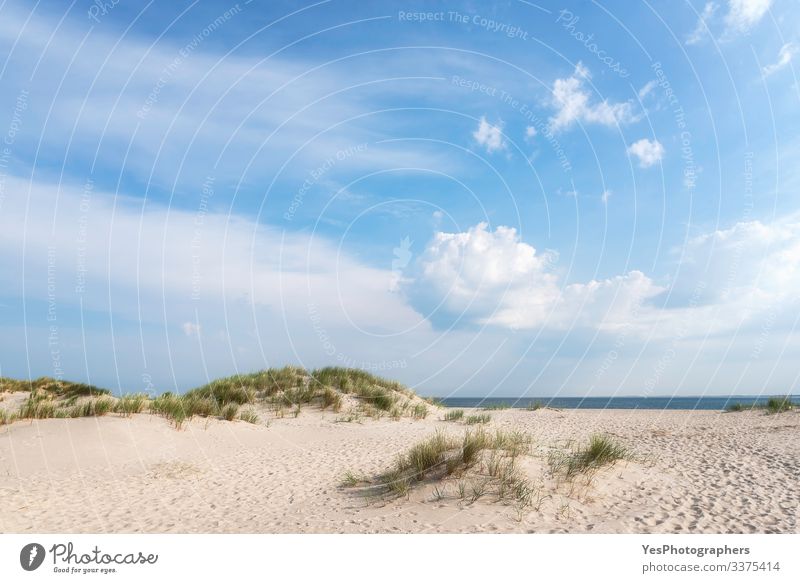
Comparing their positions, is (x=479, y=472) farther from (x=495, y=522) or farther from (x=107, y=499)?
(x=107, y=499)

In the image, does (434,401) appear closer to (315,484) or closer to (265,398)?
(265,398)

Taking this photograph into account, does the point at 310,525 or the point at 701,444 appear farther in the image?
the point at 701,444

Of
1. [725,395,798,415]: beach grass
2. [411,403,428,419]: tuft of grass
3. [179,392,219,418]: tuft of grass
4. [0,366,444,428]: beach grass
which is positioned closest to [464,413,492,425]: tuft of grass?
[411,403,428,419]: tuft of grass

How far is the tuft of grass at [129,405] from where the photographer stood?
695 inches

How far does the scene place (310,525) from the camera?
8727mm

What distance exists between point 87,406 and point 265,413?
7450 millimetres

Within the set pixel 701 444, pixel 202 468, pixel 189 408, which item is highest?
pixel 189 408

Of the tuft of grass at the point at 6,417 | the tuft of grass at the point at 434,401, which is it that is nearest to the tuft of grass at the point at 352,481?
the tuft of grass at the point at 6,417

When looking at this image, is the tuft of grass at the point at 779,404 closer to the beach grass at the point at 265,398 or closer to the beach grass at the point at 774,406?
the beach grass at the point at 774,406

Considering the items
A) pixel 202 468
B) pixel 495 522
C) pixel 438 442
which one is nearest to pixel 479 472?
pixel 438 442
